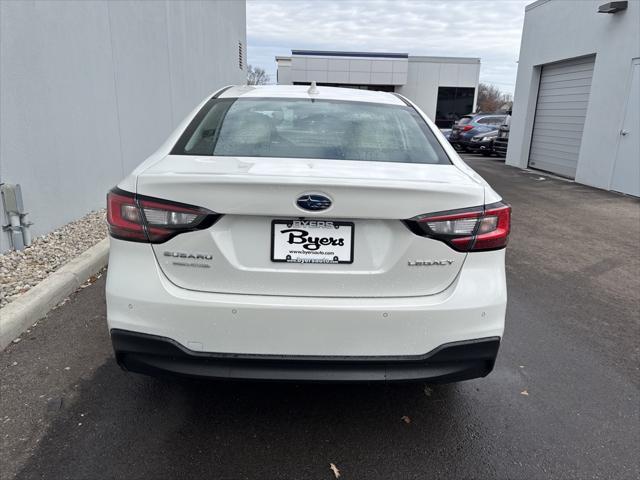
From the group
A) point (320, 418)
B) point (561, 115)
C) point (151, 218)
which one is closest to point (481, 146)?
point (561, 115)

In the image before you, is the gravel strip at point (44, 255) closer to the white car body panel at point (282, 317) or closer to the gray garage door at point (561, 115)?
the white car body panel at point (282, 317)

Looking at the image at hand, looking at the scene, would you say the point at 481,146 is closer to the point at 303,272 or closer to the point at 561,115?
the point at 561,115

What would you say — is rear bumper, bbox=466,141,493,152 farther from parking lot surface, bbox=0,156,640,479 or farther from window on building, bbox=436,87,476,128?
parking lot surface, bbox=0,156,640,479

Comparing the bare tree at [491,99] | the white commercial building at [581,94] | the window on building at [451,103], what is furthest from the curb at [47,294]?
the bare tree at [491,99]

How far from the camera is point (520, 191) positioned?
11.1m

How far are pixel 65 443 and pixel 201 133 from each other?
1.73 meters

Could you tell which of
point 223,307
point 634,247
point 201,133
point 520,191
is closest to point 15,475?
point 223,307

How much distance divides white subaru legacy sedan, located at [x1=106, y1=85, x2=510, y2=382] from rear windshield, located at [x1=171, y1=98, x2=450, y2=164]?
0.32 m

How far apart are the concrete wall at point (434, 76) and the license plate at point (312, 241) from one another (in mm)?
35242

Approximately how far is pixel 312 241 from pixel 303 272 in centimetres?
14

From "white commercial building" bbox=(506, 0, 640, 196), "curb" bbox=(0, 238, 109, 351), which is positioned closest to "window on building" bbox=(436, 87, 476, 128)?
"white commercial building" bbox=(506, 0, 640, 196)

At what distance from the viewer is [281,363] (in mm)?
2248

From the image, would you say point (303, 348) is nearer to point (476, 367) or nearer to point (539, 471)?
point (476, 367)

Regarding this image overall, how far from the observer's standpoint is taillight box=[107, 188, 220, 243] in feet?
7.05
